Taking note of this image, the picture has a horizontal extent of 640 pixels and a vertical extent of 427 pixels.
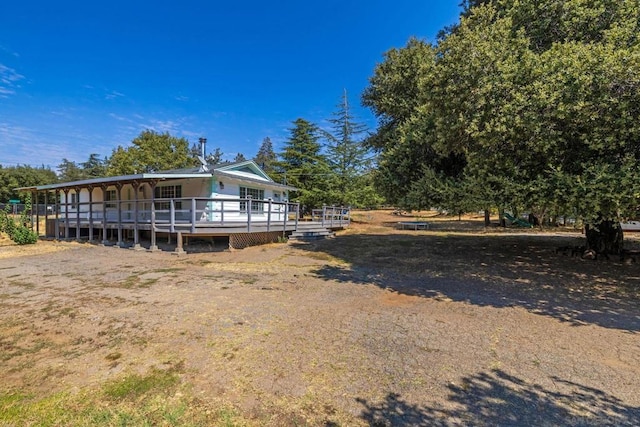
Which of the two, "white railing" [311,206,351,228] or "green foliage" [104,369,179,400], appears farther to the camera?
"white railing" [311,206,351,228]

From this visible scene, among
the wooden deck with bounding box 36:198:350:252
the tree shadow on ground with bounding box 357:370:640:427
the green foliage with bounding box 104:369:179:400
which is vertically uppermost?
the wooden deck with bounding box 36:198:350:252

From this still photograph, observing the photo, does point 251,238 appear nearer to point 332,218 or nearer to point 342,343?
point 332,218

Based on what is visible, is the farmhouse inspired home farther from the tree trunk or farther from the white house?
the tree trunk

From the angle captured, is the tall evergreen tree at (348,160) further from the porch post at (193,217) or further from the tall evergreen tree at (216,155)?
the tall evergreen tree at (216,155)

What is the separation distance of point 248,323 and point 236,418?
2170mm

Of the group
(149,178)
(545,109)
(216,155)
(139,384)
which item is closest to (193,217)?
(149,178)

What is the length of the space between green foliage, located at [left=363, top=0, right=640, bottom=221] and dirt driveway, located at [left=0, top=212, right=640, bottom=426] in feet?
7.13

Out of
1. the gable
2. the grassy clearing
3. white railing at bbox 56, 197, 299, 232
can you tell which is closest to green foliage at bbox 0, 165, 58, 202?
white railing at bbox 56, 197, 299, 232

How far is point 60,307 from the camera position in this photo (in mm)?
5449

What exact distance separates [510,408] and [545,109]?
6.26 meters

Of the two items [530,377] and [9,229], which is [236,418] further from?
[9,229]

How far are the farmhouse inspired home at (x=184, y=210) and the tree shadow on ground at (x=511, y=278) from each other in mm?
3830

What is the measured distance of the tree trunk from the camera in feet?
31.4

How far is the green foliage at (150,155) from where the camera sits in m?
36.4
